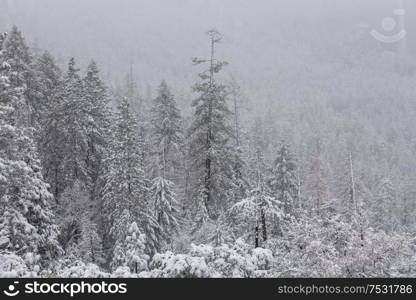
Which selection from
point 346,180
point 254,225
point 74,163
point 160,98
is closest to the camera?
point 254,225

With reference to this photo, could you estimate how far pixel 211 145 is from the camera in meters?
24.4

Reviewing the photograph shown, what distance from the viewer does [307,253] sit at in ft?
42.9

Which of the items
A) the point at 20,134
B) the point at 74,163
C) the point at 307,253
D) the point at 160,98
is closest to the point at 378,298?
the point at 307,253

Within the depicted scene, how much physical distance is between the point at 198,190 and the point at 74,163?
1108 centimetres

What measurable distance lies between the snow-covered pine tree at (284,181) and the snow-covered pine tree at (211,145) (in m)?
9.70

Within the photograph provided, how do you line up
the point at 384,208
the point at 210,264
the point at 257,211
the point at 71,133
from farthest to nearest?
the point at 384,208, the point at 71,133, the point at 257,211, the point at 210,264

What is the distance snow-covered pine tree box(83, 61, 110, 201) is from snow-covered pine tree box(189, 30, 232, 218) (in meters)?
10.1

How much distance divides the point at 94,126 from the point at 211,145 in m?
12.4

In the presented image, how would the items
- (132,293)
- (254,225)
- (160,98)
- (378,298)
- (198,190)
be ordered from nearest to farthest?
(132,293), (378,298), (254,225), (198,190), (160,98)

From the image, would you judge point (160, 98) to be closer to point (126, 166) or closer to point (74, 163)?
point (74, 163)

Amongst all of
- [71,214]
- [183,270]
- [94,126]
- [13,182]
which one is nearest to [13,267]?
[183,270]

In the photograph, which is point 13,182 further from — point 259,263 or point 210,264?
point 259,263

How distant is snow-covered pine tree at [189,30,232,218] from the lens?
24406 mm

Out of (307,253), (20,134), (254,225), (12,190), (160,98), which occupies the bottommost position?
(307,253)
